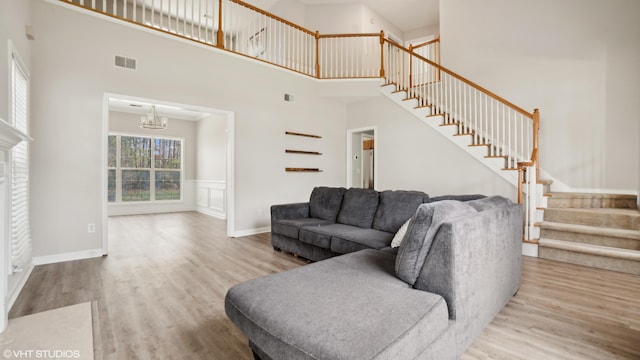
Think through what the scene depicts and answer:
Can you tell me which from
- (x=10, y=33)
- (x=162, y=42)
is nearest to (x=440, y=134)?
(x=162, y=42)

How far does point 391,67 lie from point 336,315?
6120 millimetres

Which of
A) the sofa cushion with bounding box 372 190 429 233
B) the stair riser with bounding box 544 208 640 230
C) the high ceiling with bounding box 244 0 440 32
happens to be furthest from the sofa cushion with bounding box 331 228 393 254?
the high ceiling with bounding box 244 0 440 32

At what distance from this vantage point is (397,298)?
1.39 m

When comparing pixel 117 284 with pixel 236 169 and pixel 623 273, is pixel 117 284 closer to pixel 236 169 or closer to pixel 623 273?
pixel 236 169

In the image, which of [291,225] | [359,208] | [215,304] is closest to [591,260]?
[359,208]

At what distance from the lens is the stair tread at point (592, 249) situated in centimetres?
312

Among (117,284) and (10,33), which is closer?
(10,33)

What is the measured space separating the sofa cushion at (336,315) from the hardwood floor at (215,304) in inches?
20.9

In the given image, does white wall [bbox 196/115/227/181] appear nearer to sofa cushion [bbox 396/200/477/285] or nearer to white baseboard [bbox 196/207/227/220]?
white baseboard [bbox 196/207/227/220]

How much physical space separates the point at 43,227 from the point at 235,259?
2.24m

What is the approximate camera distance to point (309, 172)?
19.8ft

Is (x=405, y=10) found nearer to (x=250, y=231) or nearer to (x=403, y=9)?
(x=403, y=9)

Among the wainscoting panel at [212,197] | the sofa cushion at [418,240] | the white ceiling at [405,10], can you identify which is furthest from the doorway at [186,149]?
the sofa cushion at [418,240]

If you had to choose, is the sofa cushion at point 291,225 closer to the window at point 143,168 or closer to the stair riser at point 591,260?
the stair riser at point 591,260
